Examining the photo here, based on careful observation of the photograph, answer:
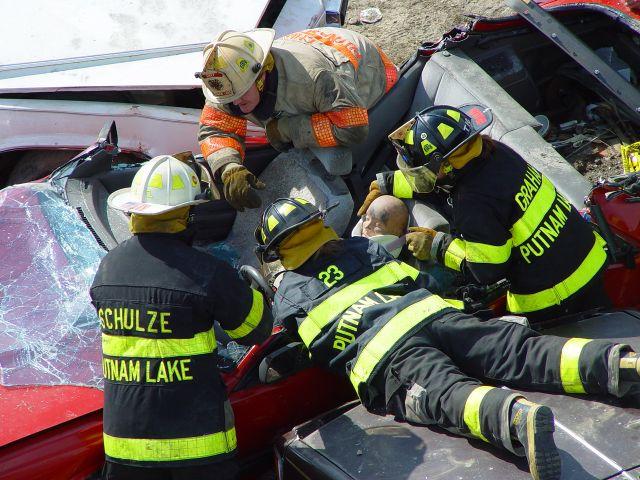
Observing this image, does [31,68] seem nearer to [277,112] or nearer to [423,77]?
[277,112]

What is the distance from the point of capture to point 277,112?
442cm

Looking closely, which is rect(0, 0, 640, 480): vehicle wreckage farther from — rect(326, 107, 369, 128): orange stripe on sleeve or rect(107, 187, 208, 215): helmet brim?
rect(107, 187, 208, 215): helmet brim

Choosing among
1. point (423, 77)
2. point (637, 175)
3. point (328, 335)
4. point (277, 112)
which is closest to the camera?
point (328, 335)

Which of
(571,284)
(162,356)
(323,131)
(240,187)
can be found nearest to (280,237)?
(162,356)

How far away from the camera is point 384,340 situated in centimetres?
317

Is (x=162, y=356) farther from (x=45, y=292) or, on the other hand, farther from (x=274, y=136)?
(x=274, y=136)

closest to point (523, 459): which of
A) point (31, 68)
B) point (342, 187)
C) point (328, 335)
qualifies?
point (328, 335)

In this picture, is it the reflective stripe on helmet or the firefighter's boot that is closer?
the firefighter's boot

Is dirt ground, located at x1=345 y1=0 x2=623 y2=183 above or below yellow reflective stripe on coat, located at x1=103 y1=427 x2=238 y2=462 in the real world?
above

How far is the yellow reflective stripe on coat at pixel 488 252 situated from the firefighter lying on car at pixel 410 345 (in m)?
0.26

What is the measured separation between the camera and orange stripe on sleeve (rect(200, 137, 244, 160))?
4355 mm

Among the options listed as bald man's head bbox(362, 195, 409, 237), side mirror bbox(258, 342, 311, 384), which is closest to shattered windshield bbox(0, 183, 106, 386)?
side mirror bbox(258, 342, 311, 384)

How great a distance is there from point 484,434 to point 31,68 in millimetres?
3496

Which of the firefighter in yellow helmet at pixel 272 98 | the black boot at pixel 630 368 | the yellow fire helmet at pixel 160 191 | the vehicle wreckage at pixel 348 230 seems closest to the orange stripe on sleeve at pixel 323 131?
the firefighter in yellow helmet at pixel 272 98
